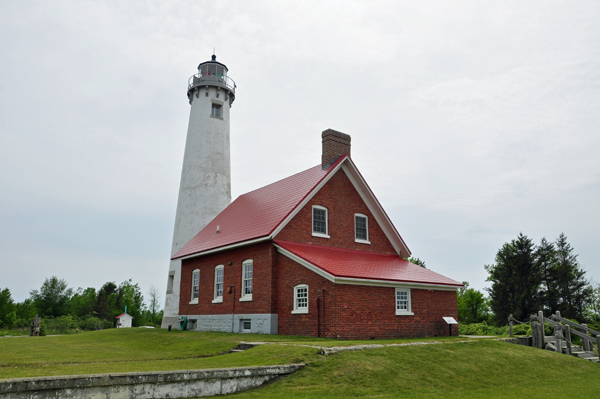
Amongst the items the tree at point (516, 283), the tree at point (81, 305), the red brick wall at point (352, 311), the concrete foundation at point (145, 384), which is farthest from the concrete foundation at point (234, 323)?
the tree at point (81, 305)

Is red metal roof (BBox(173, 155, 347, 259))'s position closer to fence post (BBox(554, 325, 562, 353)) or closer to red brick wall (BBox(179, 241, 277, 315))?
red brick wall (BBox(179, 241, 277, 315))

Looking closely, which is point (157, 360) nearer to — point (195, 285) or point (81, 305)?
point (195, 285)

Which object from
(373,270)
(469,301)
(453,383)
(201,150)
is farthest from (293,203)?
(469,301)

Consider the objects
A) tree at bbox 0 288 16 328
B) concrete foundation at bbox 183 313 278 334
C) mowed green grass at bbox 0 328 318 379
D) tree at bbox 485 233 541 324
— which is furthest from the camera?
tree at bbox 0 288 16 328

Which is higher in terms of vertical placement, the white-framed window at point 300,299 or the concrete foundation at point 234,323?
the white-framed window at point 300,299

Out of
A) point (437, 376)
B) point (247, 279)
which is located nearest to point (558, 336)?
point (437, 376)

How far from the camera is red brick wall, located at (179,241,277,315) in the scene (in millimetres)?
20109

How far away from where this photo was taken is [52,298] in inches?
2677

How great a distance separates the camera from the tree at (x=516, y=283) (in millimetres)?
38281

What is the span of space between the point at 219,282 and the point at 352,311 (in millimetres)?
9528

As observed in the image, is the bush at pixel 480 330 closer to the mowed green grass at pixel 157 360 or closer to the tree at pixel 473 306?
the mowed green grass at pixel 157 360

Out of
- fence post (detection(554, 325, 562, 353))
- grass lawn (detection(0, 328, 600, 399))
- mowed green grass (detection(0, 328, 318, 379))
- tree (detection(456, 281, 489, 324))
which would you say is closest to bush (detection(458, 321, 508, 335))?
fence post (detection(554, 325, 562, 353))

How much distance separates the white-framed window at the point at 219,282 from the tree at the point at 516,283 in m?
26.1

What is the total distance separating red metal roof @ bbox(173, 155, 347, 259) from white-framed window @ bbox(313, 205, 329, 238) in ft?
4.04
